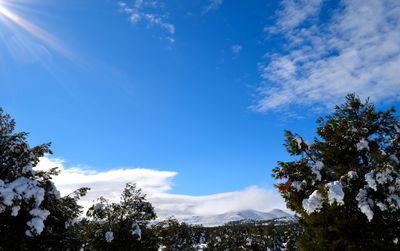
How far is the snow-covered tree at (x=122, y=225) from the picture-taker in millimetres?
20828

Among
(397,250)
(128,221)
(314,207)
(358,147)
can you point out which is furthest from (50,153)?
(397,250)

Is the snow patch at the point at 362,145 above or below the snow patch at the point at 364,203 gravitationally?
above

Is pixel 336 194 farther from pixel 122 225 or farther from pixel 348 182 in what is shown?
pixel 122 225

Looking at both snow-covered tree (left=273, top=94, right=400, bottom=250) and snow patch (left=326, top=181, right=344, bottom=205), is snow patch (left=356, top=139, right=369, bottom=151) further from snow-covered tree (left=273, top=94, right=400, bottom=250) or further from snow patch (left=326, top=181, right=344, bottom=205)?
snow patch (left=326, top=181, right=344, bottom=205)

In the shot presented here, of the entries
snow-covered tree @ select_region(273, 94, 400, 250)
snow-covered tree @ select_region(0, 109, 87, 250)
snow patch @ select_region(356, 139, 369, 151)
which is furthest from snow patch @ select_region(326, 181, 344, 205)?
snow-covered tree @ select_region(0, 109, 87, 250)

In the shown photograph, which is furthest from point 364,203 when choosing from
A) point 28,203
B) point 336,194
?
point 28,203

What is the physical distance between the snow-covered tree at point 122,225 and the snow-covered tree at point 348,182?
824 cm

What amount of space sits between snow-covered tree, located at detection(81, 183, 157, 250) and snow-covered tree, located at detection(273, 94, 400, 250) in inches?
324

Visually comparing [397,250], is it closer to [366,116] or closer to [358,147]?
[358,147]

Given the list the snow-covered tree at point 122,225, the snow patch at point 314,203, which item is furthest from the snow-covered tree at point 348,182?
the snow-covered tree at point 122,225

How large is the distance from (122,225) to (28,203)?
10.5 m

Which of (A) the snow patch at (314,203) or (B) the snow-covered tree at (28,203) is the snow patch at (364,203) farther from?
(B) the snow-covered tree at (28,203)

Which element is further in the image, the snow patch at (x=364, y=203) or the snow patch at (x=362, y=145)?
the snow patch at (x=362, y=145)

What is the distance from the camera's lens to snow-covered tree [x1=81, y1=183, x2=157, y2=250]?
2083 centimetres
